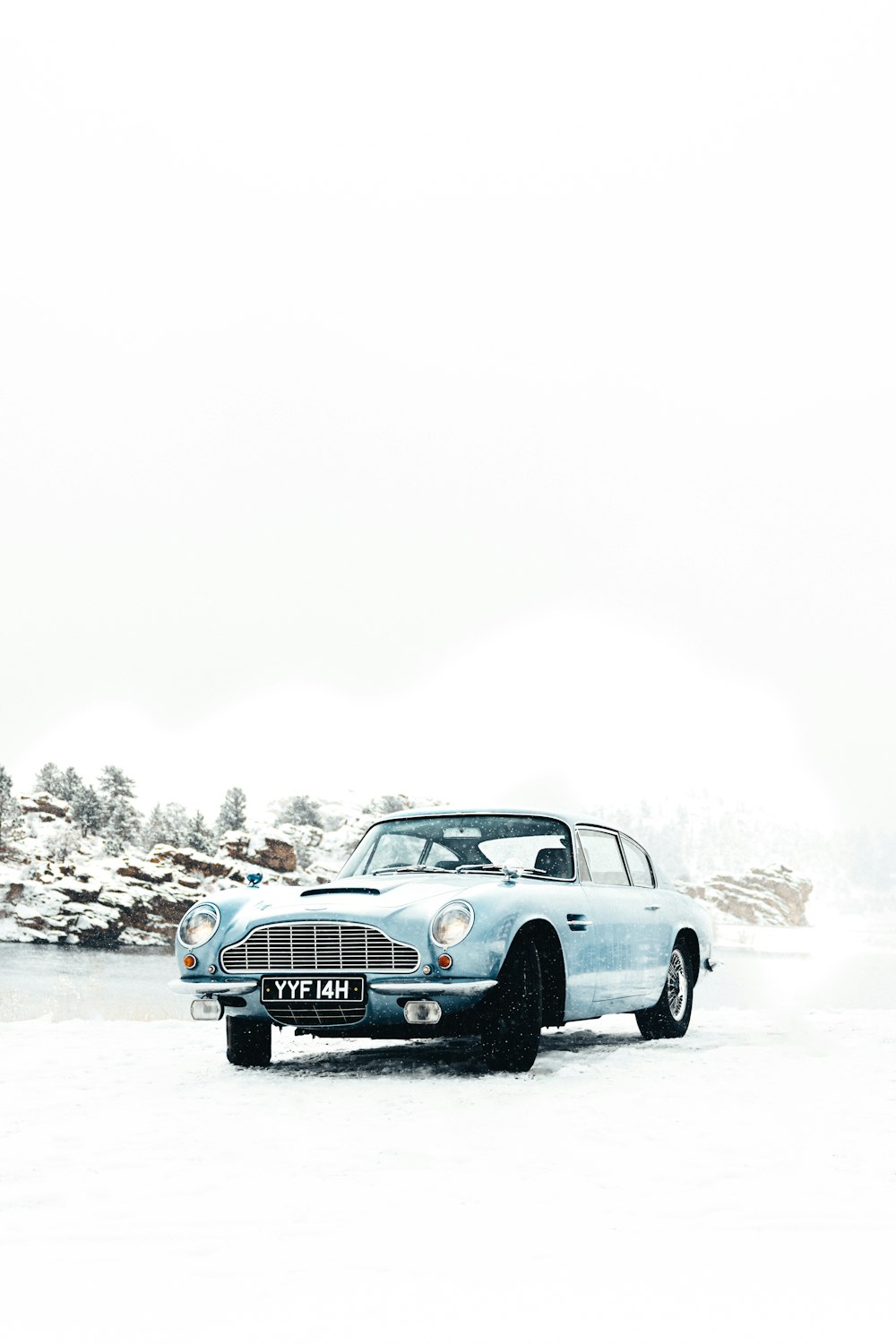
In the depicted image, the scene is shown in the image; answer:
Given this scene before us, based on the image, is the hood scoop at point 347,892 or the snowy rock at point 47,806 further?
the snowy rock at point 47,806

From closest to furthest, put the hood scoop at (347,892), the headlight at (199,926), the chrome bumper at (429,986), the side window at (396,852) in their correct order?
the chrome bumper at (429,986) < the hood scoop at (347,892) < the headlight at (199,926) < the side window at (396,852)

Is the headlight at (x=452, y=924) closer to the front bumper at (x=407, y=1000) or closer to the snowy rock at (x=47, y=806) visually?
Answer: the front bumper at (x=407, y=1000)

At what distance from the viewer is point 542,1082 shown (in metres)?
7.36

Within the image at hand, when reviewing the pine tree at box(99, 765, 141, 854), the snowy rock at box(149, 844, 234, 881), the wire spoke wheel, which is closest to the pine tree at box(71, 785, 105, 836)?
the pine tree at box(99, 765, 141, 854)

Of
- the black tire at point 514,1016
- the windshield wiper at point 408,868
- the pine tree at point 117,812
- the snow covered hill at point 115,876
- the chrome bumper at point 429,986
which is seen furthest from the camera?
the pine tree at point 117,812

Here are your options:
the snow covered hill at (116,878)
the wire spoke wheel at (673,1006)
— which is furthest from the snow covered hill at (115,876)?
→ the wire spoke wheel at (673,1006)

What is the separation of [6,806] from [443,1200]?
159 metres

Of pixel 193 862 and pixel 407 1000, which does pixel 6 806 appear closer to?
pixel 193 862

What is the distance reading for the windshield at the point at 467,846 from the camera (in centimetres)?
903

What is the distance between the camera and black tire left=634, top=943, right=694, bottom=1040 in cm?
1012

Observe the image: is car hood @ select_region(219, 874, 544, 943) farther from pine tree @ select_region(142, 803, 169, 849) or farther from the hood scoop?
pine tree @ select_region(142, 803, 169, 849)

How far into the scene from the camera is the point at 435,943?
743 cm

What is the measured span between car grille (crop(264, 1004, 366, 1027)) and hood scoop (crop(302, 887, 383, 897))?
705 millimetres

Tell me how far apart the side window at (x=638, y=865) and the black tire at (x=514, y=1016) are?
7.91 ft
